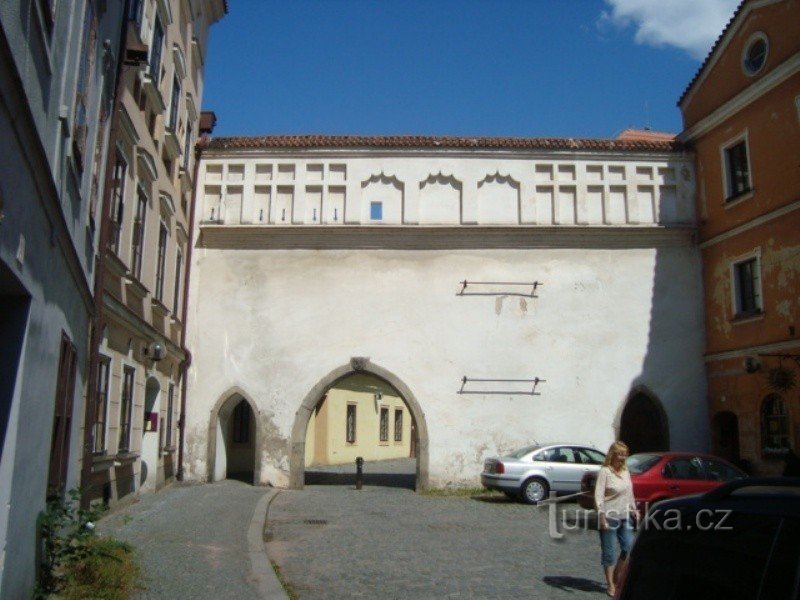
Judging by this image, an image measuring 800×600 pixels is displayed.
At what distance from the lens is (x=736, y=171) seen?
64.9 feet

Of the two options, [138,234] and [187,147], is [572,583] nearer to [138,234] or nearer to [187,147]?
[138,234]

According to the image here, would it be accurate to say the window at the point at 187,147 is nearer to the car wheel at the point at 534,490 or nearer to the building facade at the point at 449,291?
the building facade at the point at 449,291

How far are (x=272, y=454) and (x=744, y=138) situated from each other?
47.2 feet

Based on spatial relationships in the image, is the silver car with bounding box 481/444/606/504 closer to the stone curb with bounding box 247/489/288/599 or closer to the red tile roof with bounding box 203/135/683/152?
the stone curb with bounding box 247/489/288/599

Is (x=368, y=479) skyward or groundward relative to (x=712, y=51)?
groundward

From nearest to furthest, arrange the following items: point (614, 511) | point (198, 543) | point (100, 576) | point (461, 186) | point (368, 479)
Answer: point (100, 576), point (614, 511), point (198, 543), point (461, 186), point (368, 479)

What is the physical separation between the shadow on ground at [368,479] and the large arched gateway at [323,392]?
1837mm

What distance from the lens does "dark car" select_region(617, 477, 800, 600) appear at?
2.68 m

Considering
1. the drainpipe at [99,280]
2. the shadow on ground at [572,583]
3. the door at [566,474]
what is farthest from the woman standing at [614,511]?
the door at [566,474]

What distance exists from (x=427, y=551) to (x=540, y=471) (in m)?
7.03

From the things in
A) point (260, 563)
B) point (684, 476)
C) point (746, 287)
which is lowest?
point (260, 563)

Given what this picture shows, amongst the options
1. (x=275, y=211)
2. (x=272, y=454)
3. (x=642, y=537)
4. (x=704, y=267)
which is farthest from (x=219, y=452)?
(x=642, y=537)

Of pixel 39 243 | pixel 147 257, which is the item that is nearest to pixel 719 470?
pixel 147 257

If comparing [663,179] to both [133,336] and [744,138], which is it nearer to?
[744,138]
